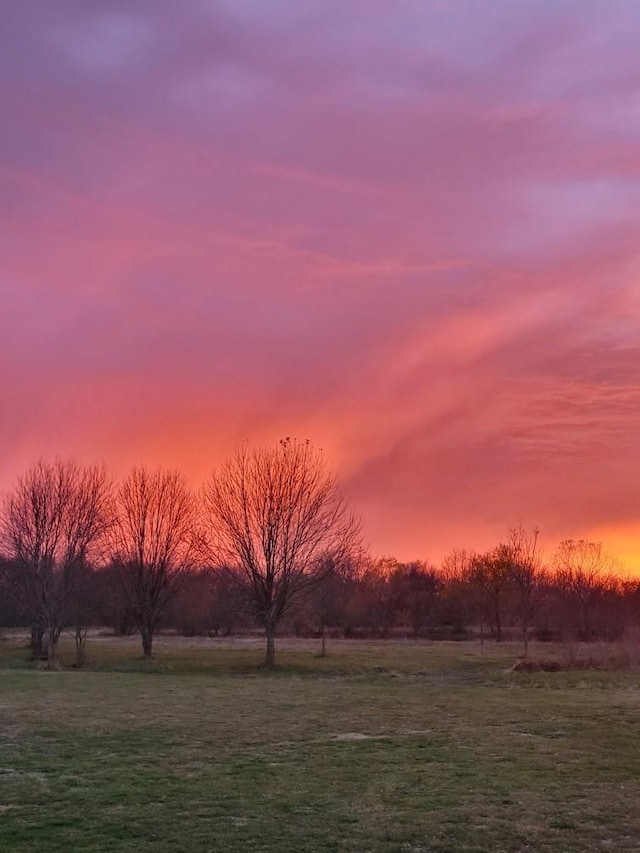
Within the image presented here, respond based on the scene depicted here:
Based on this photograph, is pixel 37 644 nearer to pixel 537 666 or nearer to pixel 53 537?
pixel 53 537

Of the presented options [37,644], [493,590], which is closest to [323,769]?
[37,644]

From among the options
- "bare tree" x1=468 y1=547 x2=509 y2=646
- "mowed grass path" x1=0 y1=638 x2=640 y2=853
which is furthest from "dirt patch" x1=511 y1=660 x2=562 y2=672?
"bare tree" x1=468 y1=547 x2=509 y2=646

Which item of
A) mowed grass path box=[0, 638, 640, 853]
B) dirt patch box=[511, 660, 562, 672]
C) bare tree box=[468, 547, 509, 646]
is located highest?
bare tree box=[468, 547, 509, 646]

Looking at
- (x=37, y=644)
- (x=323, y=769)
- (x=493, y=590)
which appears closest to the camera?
(x=323, y=769)

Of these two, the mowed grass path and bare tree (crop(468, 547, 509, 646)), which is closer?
the mowed grass path

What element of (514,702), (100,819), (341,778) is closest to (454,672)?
(514,702)

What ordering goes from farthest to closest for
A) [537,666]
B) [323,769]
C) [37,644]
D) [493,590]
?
[493,590] → [37,644] → [537,666] → [323,769]

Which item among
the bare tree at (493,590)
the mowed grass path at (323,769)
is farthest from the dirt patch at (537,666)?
the bare tree at (493,590)

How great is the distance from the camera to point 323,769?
1091cm

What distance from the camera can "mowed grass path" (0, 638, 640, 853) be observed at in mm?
7697

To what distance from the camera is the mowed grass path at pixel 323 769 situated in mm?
7697

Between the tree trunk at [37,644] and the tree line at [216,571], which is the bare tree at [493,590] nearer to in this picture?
the tree line at [216,571]

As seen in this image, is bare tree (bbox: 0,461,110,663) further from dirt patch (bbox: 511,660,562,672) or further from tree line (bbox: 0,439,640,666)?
dirt patch (bbox: 511,660,562,672)

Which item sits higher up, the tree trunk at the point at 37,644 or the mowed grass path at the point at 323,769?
the tree trunk at the point at 37,644
